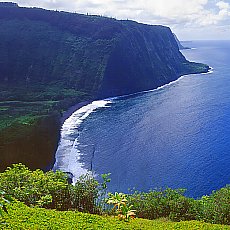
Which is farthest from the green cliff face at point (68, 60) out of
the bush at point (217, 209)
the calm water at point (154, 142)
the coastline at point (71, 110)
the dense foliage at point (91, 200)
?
the bush at point (217, 209)

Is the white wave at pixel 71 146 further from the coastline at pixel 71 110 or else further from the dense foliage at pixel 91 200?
the dense foliage at pixel 91 200

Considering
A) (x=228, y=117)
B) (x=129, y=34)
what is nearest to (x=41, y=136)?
(x=228, y=117)

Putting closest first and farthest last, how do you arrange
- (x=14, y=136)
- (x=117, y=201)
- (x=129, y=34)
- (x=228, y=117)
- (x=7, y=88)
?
(x=117, y=201) < (x=14, y=136) < (x=228, y=117) < (x=7, y=88) < (x=129, y=34)

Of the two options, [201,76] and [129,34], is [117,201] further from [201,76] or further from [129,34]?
[201,76]

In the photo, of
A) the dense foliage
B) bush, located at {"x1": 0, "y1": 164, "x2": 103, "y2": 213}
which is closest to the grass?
the dense foliage

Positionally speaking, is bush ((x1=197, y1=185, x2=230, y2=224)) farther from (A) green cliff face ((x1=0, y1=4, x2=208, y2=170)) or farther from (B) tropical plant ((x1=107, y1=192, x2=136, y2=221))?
(A) green cliff face ((x1=0, y1=4, x2=208, y2=170))

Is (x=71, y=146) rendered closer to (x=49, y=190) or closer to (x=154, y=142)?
(x=154, y=142)

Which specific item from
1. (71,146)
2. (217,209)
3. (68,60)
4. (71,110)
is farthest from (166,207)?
(68,60)
